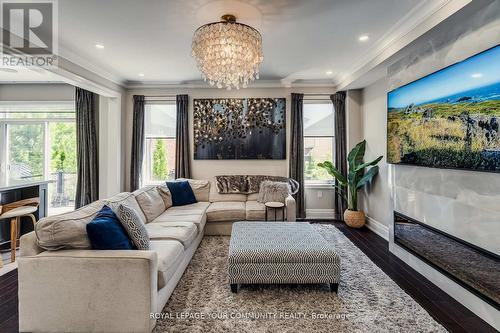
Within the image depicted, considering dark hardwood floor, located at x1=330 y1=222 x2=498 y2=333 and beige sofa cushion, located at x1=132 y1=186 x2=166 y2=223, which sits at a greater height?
beige sofa cushion, located at x1=132 y1=186 x2=166 y2=223

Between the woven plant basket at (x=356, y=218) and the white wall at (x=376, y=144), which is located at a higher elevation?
the white wall at (x=376, y=144)

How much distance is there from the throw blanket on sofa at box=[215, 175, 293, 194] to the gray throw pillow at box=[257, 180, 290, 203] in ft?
0.82

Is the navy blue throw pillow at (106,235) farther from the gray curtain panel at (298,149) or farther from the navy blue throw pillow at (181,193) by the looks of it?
the gray curtain panel at (298,149)

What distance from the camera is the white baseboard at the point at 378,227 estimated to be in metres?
4.16

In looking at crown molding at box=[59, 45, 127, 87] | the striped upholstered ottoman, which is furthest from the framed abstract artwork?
the striped upholstered ottoman

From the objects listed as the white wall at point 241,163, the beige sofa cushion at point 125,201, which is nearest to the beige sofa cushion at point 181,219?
the beige sofa cushion at point 125,201

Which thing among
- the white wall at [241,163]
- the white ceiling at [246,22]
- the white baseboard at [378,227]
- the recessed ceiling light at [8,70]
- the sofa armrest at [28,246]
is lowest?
the white baseboard at [378,227]

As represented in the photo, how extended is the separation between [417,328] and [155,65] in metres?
4.82

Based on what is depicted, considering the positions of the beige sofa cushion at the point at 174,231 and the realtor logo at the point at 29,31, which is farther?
the beige sofa cushion at the point at 174,231

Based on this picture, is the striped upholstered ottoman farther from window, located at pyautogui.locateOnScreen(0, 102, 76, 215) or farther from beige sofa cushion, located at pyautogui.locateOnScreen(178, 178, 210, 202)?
window, located at pyautogui.locateOnScreen(0, 102, 76, 215)

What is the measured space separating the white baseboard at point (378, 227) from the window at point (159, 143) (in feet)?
13.5

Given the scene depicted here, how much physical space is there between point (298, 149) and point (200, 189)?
217 cm

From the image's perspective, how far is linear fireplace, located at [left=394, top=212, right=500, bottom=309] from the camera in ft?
6.73

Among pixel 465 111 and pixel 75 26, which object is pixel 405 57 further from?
pixel 75 26
